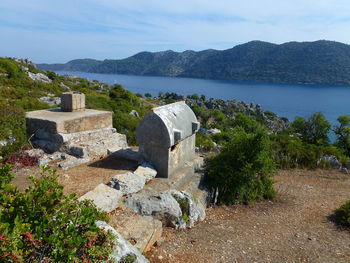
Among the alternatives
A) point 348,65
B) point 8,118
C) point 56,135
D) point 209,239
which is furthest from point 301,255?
point 348,65

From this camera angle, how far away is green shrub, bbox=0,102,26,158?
8086 mm

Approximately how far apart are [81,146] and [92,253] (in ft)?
19.0

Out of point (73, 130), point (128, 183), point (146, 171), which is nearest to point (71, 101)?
point (73, 130)

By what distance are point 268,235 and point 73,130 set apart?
245 inches

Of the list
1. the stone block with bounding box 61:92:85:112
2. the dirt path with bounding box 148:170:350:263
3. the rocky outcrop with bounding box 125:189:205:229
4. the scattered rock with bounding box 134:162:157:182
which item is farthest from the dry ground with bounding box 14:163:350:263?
the stone block with bounding box 61:92:85:112

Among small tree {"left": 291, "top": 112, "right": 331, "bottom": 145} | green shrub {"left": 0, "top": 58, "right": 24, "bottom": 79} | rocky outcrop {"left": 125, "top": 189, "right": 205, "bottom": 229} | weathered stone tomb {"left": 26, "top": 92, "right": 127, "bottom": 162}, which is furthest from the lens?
green shrub {"left": 0, "top": 58, "right": 24, "bottom": 79}

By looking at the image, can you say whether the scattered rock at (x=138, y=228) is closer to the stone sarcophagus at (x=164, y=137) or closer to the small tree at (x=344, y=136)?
the stone sarcophagus at (x=164, y=137)

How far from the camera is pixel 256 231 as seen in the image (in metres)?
6.65

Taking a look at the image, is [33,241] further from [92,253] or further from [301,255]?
[301,255]

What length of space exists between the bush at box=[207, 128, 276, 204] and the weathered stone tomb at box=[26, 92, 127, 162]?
3439mm

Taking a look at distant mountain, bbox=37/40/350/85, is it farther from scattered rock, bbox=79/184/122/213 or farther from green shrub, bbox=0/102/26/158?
scattered rock, bbox=79/184/122/213

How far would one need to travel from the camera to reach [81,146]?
8.58 metres

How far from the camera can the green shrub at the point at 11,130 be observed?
26.5ft

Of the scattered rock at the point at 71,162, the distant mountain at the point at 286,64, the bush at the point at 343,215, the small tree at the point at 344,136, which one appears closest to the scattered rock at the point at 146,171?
the scattered rock at the point at 71,162
